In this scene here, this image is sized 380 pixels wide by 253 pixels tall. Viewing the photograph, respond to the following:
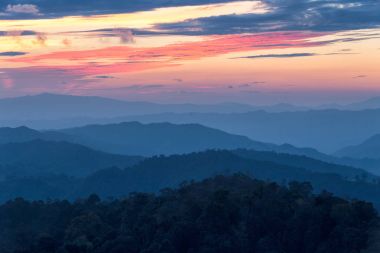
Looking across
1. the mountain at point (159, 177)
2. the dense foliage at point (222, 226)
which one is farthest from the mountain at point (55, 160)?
the dense foliage at point (222, 226)

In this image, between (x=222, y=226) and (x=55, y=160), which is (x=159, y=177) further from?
(x=222, y=226)

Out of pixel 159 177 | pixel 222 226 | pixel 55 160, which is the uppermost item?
pixel 222 226

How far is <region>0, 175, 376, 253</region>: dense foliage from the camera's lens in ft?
130

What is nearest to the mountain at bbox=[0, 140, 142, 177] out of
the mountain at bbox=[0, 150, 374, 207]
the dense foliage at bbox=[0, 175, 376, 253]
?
the mountain at bbox=[0, 150, 374, 207]

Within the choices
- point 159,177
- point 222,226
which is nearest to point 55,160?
point 159,177

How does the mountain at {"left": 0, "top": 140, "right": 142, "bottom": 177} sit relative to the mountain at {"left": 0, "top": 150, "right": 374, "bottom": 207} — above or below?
below

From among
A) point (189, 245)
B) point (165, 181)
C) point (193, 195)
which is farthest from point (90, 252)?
point (165, 181)

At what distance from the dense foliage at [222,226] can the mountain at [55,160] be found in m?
113

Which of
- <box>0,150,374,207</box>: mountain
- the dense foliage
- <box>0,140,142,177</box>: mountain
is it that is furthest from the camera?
<box>0,140,142,177</box>: mountain

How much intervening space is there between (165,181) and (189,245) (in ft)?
298

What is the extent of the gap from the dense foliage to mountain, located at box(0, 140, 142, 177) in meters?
113

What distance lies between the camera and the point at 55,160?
182250 mm

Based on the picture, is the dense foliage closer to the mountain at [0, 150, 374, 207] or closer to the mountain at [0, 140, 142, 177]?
the mountain at [0, 150, 374, 207]

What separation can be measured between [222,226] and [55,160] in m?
144
